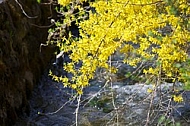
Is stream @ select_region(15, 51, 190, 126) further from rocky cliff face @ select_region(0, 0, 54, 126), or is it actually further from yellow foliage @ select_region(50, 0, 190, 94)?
yellow foliage @ select_region(50, 0, 190, 94)

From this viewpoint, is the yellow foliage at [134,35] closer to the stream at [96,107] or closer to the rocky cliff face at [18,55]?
the stream at [96,107]

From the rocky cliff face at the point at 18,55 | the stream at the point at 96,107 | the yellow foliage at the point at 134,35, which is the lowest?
the stream at the point at 96,107

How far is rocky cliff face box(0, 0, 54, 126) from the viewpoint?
644 centimetres

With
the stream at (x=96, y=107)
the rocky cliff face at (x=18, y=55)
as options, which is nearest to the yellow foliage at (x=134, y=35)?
the stream at (x=96, y=107)

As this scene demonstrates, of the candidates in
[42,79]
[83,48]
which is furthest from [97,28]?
[42,79]

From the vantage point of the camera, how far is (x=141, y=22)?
4.50 metres

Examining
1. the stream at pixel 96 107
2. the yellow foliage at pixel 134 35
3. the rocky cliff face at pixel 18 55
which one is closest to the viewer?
the yellow foliage at pixel 134 35

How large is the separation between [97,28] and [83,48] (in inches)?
10.2

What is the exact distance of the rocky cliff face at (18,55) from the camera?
6.44 m

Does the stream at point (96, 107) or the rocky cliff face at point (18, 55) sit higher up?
the rocky cliff face at point (18, 55)

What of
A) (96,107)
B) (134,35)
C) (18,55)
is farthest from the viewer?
(96,107)

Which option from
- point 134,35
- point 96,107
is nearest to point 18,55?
point 96,107

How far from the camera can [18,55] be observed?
7.27m

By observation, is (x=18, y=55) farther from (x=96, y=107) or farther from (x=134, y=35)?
(x=134, y=35)
